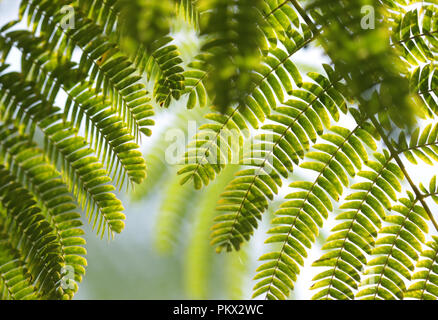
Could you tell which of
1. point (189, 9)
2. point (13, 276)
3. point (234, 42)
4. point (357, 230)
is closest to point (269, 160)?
point (357, 230)

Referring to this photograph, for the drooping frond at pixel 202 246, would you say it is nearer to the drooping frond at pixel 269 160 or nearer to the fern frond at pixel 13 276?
the drooping frond at pixel 269 160

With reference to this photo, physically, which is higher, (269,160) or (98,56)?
(98,56)

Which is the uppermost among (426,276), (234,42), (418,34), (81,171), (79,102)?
(418,34)

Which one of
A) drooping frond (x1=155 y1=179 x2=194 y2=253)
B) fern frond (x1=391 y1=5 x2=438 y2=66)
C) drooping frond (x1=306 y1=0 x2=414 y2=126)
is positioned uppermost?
drooping frond (x1=155 y1=179 x2=194 y2=253)

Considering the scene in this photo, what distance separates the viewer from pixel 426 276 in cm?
143

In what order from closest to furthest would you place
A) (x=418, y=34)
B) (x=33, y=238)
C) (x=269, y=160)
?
(x=33, y=238), (x=418, y=34), (x=269, y=160)

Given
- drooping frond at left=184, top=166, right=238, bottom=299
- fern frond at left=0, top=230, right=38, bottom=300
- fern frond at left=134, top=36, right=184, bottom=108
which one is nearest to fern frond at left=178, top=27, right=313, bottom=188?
fern frond at left=134, top=36, right=184, bottom=108

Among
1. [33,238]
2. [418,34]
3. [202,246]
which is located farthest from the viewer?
[202,246]

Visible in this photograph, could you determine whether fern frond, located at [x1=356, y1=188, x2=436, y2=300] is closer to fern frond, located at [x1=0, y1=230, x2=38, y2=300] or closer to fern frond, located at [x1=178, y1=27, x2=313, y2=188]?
fern frond, located at [x1=178, y1=27, x2=313, y2=188]

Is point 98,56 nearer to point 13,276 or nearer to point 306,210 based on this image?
point 13,276

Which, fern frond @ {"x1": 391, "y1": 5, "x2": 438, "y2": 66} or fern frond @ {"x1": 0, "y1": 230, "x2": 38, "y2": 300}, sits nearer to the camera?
fern frond @ {"x1": 0, "y1": 230, "x2": 38, "y2": 300}

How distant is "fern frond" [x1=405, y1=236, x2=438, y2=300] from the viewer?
1421 mm

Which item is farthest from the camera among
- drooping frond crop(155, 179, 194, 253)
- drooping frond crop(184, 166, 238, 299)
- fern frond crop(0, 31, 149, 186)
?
drooping frond crop(155, 179, 194, 253)
